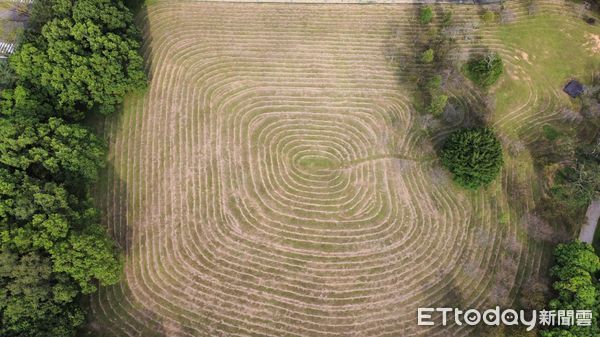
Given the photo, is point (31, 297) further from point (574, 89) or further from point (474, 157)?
point (574, 89)

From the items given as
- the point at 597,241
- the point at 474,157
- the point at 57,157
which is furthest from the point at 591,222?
the point at 57,157

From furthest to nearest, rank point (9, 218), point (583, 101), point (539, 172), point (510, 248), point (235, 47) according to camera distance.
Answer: point (235, 47) → point (583, 101) → point (539, 172) → point (510, 248) → point (9, 218)

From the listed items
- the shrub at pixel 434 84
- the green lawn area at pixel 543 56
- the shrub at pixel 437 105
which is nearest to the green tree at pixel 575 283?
the green lawn area at pixel 543 56


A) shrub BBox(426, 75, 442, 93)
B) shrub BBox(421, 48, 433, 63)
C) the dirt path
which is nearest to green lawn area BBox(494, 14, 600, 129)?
shrub BBox(426, 75, 442, 93)

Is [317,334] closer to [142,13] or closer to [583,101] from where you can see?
[583,101]

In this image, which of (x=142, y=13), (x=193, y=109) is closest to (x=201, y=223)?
(x=193, y=109)

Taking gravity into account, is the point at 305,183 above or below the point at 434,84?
below

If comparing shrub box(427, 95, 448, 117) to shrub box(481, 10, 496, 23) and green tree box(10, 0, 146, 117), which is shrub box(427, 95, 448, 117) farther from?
green tree box(10, 0, 146, 117)
